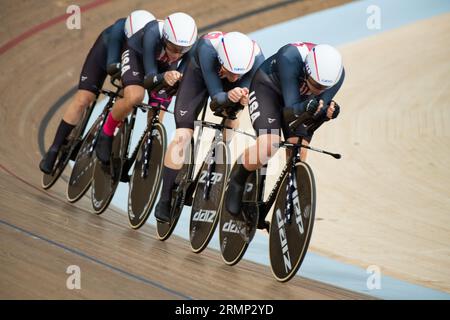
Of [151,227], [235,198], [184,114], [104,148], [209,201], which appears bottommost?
[151,227]

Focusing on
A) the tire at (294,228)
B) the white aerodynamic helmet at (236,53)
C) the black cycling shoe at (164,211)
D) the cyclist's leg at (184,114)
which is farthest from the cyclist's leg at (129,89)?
the tire at (294,228)

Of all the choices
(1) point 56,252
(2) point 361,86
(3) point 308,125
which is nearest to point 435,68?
(2) point 361,86

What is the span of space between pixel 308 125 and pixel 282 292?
0.90 meters

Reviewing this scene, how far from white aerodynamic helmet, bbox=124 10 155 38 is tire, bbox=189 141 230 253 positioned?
47.5 inches

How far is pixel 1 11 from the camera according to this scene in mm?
10375

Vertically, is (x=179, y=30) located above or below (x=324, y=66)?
above

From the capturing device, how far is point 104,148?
6.14 metres

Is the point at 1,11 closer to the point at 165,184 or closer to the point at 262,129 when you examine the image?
the point at 165,184

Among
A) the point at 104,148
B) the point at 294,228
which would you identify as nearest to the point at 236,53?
the point at 294,228

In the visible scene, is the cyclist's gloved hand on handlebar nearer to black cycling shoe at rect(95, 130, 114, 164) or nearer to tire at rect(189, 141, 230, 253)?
tire at rect(189, 141, 230, 253)

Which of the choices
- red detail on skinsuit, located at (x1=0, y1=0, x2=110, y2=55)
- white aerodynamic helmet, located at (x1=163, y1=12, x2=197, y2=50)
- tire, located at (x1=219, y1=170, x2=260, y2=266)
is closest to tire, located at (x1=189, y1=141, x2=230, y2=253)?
tire, located at (x1=219, y1=170, x2=260, y2=266)

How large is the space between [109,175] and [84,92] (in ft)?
2.24

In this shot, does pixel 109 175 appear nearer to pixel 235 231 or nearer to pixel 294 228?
pixel 235 231

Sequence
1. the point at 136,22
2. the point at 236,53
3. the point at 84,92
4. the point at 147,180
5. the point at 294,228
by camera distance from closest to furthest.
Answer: the point at 294,228
the point at 236,53
the point at 147,180
the point at 136,22
the point at 84,92
